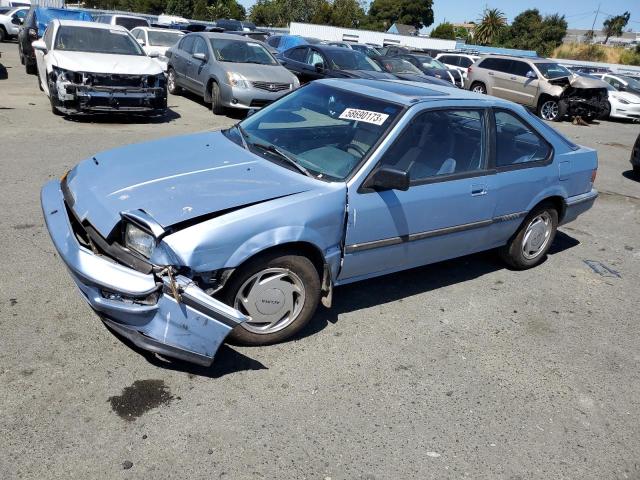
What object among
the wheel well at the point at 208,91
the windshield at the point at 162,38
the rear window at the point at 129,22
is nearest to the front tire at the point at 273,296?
the wheel well at the point at 208,91

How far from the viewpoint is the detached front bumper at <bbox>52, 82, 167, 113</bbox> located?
873 centimetres

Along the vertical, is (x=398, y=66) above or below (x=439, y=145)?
below

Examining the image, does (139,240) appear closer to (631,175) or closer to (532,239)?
(532,239)

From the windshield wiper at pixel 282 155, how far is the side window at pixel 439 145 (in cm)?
51

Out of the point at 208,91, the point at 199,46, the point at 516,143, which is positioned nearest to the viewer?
the point at 516,143

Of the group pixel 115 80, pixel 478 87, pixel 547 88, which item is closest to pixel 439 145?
pixel 115 80

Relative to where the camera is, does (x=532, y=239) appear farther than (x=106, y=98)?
No

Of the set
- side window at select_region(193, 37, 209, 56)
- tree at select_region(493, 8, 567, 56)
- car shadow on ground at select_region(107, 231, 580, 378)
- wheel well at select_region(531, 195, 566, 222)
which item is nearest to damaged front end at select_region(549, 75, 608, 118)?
side window at select_region(193, 37, 209, 56)

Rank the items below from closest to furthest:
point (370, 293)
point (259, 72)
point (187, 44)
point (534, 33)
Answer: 1. point (370, 293)
2. point (259, 72)
3. point (187, 44)
4. point (534, 33)

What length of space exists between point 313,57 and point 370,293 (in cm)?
1085

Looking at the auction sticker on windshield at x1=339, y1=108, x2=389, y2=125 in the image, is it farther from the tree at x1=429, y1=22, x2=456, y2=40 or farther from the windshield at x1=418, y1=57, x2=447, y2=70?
the tree at x1=429, y1=22, x2=456, y2=40

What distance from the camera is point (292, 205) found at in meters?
3.30

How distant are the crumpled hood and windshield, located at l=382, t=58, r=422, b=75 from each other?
39.4 ft

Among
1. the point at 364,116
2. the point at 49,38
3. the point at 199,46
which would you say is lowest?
the point at 199,46
